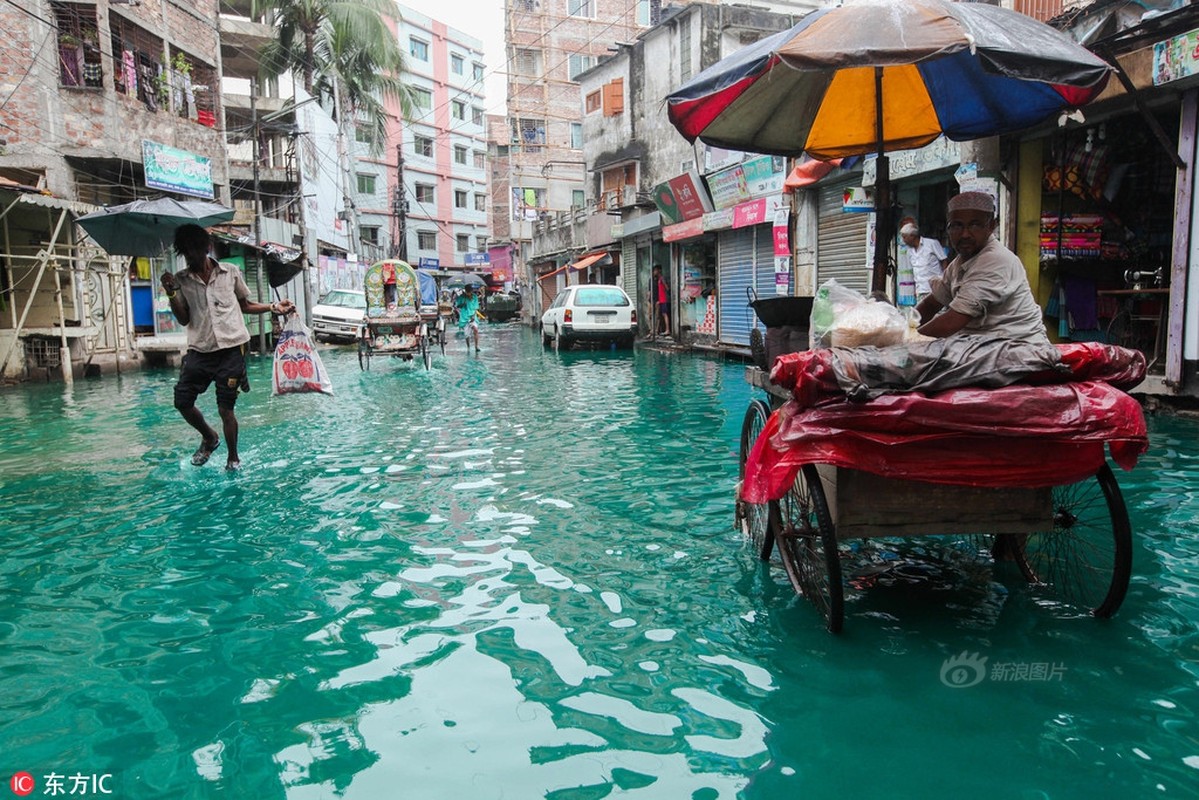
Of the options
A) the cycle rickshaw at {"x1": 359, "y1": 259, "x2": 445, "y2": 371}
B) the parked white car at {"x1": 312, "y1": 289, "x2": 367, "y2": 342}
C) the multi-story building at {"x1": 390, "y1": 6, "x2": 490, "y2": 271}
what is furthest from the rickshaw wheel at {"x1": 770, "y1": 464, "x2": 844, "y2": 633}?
the multi-story building at {"x1": 390, "y1": 6, "x2": 490, "y2": 271}

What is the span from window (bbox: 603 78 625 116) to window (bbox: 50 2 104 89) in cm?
1799

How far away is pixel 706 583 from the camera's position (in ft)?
13.7

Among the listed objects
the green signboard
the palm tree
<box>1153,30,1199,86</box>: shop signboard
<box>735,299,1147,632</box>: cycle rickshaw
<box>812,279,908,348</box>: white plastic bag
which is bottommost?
<box>735,299,1147,632</box>: cycle rickshaw

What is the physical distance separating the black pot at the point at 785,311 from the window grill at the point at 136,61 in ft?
64.6

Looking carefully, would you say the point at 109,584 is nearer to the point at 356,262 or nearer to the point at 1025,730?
the point at 1025,730

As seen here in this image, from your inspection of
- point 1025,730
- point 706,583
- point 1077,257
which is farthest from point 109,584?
point 1077,257

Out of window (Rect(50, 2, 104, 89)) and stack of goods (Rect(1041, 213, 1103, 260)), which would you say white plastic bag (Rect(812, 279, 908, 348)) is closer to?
stack of goods (Rect(1041, 213, 1103, 260))

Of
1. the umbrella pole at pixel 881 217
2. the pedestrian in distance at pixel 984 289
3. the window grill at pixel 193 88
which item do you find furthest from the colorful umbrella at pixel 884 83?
the window grill at pixel 193 88

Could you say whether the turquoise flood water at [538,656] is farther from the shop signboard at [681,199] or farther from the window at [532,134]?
the window at [532,134]

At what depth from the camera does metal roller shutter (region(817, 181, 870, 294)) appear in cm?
1485

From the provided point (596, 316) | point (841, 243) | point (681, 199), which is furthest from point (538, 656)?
point (681, 199)

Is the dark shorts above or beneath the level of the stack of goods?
beneath

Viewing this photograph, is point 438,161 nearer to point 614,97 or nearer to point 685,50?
point 614,97

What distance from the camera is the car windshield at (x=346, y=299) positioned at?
87.8 ft
